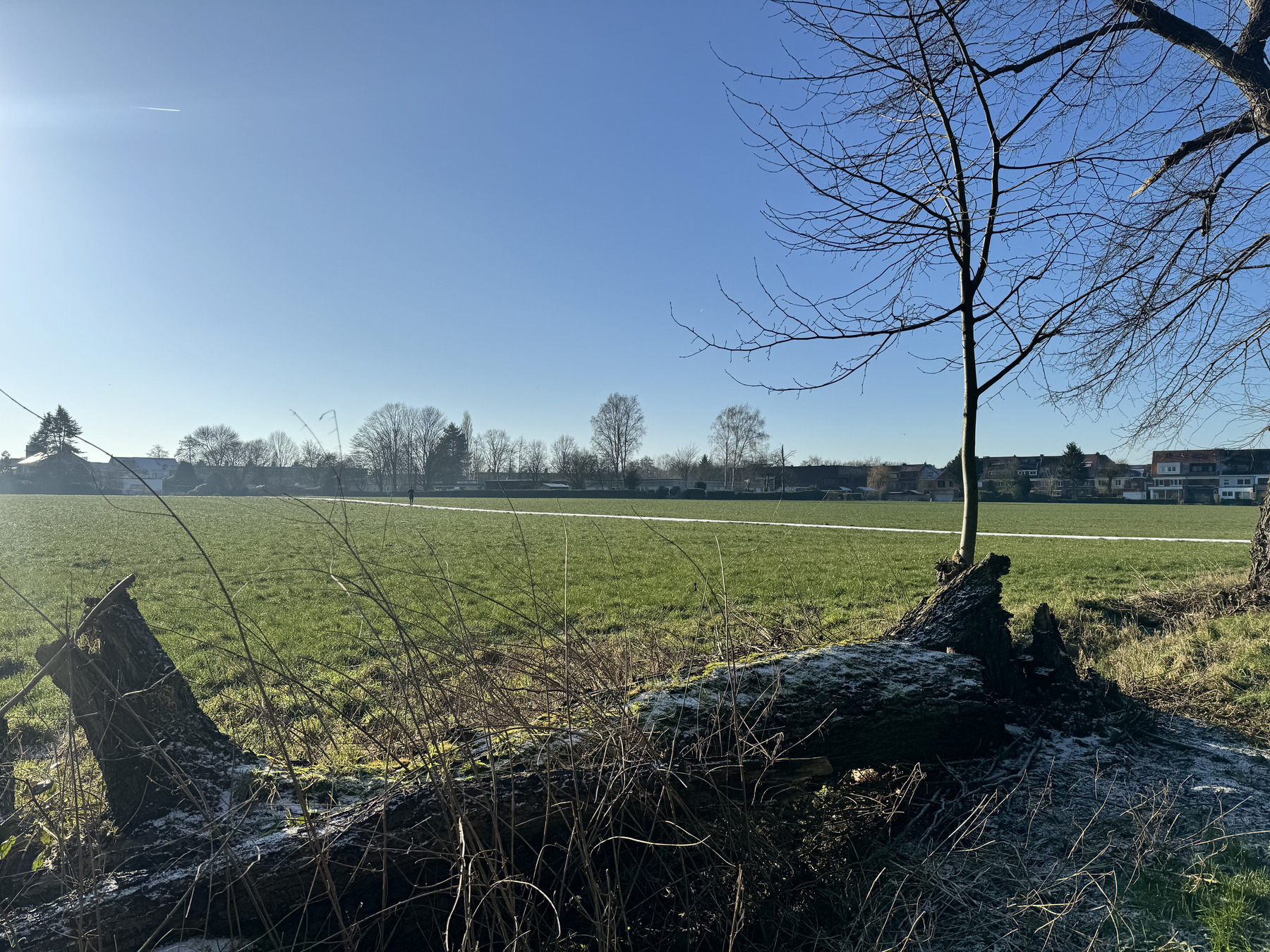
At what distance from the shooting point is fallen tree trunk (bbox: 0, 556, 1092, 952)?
1999 millimetres

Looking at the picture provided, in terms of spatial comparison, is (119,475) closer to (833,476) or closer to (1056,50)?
(1056,50)

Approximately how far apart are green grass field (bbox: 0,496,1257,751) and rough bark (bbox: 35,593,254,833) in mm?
229

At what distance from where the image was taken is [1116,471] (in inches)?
2931

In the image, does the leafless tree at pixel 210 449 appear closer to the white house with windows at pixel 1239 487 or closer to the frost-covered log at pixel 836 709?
the frost-covered log at pixel 836 709

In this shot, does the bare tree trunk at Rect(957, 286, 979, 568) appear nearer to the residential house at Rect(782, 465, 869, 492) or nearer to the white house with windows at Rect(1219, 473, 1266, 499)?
the white house with windows at Rect(1219, 473, 1266, 499)

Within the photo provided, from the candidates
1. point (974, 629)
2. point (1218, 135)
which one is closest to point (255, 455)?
point (974, 629)

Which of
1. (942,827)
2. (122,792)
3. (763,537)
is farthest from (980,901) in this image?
(763,537)

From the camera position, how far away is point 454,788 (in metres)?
2.16

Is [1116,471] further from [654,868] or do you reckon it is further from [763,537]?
[654,868]

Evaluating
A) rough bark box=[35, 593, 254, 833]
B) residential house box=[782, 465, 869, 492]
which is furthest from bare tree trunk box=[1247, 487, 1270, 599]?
residential house box=[782, 465, 869, 492]

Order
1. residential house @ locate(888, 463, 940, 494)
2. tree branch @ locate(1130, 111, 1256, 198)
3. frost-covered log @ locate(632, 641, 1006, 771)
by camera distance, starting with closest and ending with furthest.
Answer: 1. frost-covered log @ locate(632, 641, 1006, 771)
2. tree branch @ locate(1130, 111, 1256, 198)
3. residential house @ locate(888, 463, 940, 494)

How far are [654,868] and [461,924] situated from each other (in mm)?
686

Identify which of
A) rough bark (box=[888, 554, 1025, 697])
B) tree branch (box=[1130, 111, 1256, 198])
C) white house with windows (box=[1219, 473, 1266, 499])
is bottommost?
rough bark (box=[888, 554, 1025, 697])

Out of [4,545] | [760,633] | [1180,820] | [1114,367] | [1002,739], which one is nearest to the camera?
[1180,820]
